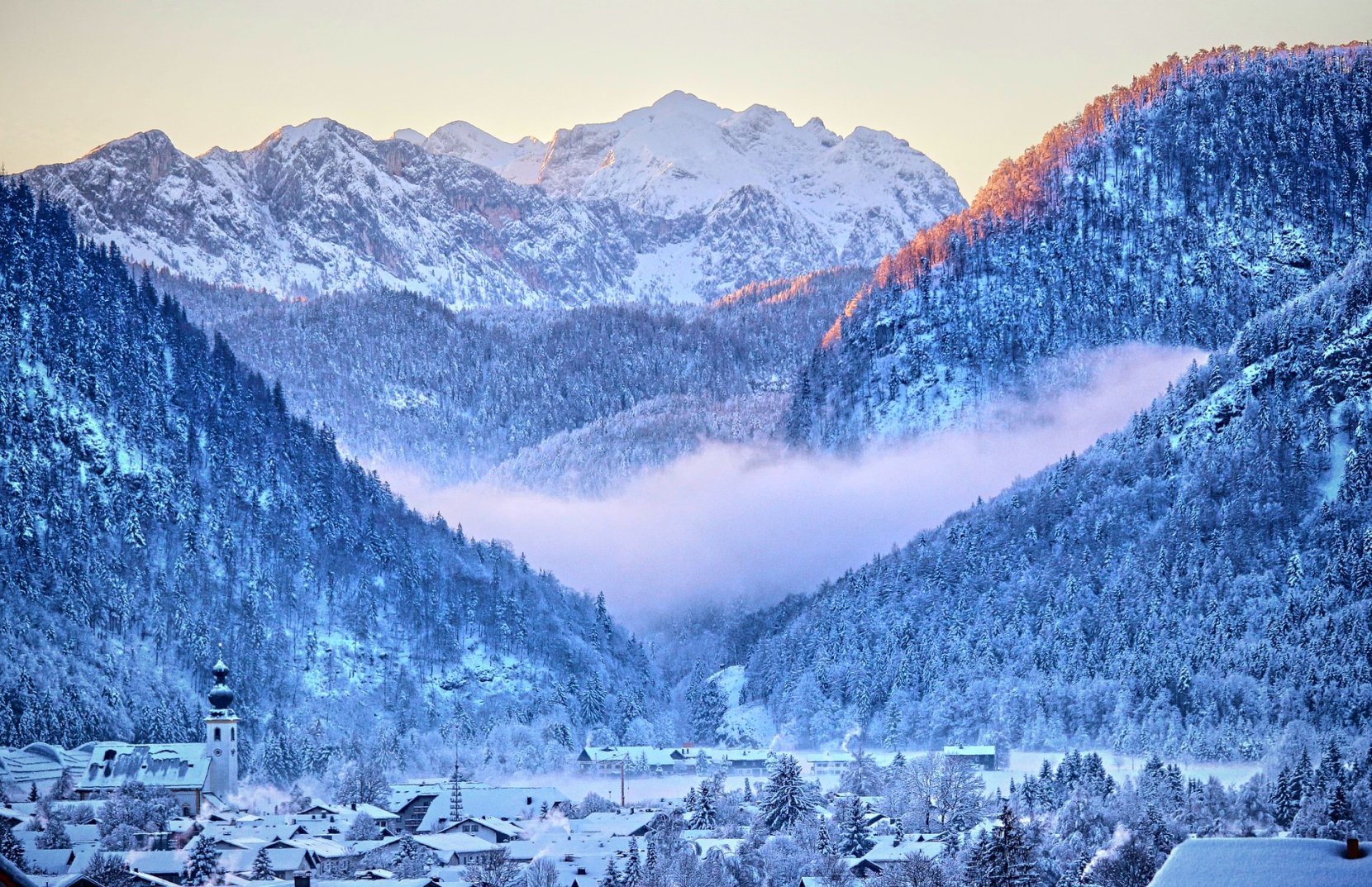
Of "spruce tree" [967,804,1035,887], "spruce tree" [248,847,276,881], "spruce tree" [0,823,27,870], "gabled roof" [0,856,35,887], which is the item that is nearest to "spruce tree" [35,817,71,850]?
"spruce tree" [0,823,27,870]

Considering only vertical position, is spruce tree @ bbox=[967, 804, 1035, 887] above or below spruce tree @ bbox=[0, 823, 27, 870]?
below

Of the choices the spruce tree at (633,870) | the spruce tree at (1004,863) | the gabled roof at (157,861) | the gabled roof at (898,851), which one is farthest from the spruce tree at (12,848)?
the spruce tree at (1004,863)

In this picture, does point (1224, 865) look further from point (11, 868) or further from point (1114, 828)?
point (1114, 828)

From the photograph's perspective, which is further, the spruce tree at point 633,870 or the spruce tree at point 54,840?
the spruce tree at point 54,840

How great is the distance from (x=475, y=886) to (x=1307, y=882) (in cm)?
9823

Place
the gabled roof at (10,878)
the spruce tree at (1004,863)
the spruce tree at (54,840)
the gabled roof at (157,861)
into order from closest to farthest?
the gabled roof at (10,878) < the spruce tree at (1004,863) < the gabled roof at (157,861) < the spruce tree at (54,840)

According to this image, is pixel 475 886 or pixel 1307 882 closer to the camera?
pixel 1307 882

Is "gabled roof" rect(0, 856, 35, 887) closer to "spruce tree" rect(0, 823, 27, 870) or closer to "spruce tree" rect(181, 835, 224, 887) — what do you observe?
"spruce tree" rect(0, 823, 27, 870)

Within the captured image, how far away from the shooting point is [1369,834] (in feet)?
655

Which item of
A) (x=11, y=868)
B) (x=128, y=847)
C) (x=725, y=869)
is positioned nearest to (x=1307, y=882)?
(x=11, y=868)

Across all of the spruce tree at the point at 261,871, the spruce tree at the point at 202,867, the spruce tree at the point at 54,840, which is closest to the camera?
the spruce tree at the point at 202,867


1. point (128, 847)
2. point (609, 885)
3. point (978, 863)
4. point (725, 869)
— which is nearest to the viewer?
point (978, 863)

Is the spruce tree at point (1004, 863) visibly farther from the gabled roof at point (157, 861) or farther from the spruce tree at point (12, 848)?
the spruce tree at point (12, 848)

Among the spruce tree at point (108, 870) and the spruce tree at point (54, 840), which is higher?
the spruce tree at point (54, 840)
